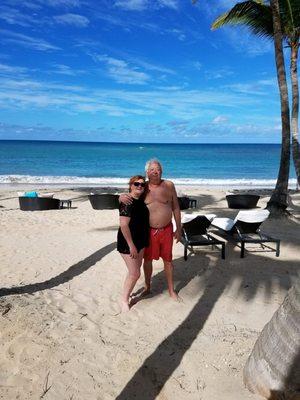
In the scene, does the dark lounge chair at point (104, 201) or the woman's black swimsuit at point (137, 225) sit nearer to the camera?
the woman's black swimsuit at point (137, 225)

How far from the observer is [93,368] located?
11.9 feet

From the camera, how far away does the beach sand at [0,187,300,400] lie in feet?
11.3

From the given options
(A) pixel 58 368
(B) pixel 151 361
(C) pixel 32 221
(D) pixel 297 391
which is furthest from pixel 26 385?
(C) pixel 32 221

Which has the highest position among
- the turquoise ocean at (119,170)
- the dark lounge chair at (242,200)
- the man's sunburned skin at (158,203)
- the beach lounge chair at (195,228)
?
the man's sunburned skin at (158,203)

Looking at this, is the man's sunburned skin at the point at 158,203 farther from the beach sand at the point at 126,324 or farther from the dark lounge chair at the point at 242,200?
the dark lounge chair at the point at 242,200

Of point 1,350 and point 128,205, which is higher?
point 128,205

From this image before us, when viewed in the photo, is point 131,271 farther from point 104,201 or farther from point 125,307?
point 104,201

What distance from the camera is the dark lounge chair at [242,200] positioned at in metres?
13.6

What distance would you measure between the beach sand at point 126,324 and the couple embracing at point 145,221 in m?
0.61

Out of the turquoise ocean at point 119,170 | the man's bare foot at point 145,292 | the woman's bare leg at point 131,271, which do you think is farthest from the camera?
the turquoise ocean at point 119,170

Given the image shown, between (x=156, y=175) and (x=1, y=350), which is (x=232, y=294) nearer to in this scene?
(x=156, y=175)

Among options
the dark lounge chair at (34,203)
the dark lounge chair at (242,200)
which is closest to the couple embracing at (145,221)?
the dark lounge chair at (34,203)

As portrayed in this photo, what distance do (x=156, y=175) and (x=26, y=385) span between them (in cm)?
246

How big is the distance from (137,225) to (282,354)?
2.20 meters
